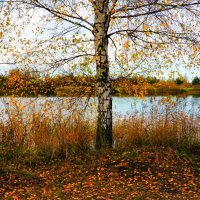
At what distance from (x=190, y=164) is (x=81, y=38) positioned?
11.1 feet

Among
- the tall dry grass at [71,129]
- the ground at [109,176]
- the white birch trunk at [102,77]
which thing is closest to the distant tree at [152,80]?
the tall dry grass at [71,129]

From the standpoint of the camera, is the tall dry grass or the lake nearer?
the tall dry grass

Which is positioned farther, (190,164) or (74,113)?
(74,113)

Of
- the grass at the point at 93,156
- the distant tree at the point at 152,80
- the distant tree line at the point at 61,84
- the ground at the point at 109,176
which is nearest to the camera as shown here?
the ground at the point at 109,176

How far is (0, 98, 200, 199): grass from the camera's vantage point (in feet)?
19.4

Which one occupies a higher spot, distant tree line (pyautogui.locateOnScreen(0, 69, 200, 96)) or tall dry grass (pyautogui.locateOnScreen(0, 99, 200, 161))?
distant tree line (pyautogui.locateOnScreen(0, 69, 200, 96))

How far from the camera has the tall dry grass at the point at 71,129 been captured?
7.85 m

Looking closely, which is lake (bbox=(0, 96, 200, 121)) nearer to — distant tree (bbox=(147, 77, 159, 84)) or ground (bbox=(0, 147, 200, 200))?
distant tree (bbox=(147, 77, 159, 84))

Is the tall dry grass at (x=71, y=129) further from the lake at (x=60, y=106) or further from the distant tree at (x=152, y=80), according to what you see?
the distant tree at (x=152, y=80)

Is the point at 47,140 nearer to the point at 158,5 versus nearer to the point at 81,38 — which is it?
the point at 81,38

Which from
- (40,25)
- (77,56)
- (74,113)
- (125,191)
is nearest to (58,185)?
(125,191)

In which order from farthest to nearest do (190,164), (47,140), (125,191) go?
(47,140)
(190,164)
(125,191)

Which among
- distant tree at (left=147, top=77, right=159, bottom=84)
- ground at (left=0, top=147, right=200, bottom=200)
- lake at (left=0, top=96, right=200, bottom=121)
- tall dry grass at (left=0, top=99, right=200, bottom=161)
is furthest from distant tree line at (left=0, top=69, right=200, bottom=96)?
ground at (left=0, top=147, right=200, bottom=200)

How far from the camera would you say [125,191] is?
19.0ft
